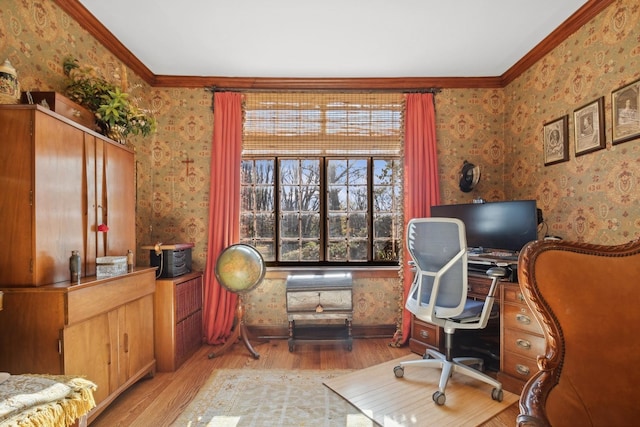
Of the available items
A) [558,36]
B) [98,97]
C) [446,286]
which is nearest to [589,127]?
[558,36]

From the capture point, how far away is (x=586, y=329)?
3.71ft

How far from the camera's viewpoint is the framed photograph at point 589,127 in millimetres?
2312

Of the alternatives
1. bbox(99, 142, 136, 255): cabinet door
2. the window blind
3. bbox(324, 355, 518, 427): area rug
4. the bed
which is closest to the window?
the window blind

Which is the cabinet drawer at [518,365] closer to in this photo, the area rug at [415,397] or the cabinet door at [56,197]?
the area rug at [415,397]

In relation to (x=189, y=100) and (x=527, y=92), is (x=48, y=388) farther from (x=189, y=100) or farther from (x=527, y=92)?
(x=527, y=92)

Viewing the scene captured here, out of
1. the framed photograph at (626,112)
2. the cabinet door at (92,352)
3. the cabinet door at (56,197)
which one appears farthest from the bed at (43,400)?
the framed photograph at (626,112)

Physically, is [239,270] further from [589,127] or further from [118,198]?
[589,127]

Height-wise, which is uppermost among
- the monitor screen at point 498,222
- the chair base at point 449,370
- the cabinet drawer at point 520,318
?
the monitor screen at point 498,222

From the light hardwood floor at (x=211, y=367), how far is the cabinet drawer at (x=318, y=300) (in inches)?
17.6

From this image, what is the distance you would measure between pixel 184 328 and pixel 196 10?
282 centimetres

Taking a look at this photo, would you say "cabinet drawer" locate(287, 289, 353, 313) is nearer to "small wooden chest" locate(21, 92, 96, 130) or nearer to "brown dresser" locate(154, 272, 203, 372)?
"brown dresser" locate(154, 272, 203, 372)

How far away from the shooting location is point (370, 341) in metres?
3.38

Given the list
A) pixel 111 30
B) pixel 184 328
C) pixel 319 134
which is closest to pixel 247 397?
pixel 184 328

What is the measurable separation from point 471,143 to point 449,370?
2.54 m
